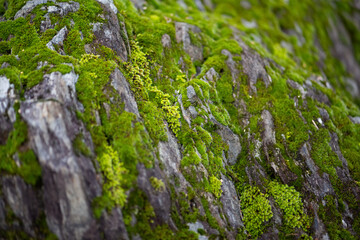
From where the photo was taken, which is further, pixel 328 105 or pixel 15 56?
pixel 328 105

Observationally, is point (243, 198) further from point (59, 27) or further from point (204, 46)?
point (59, 27)

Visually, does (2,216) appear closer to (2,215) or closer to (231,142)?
(2,215)

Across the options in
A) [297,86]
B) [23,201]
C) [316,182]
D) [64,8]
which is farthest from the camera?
[297,86]

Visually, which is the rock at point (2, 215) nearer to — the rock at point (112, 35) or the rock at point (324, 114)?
the rock at point (112, 35)

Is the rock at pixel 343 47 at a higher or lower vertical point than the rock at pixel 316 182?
higher

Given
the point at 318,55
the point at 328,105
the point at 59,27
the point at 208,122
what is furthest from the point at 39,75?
the point at 318,55

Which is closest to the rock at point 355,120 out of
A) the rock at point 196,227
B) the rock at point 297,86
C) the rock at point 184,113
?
the rock at point 297,86

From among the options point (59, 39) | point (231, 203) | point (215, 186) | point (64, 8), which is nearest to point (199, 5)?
point (64, 8)
